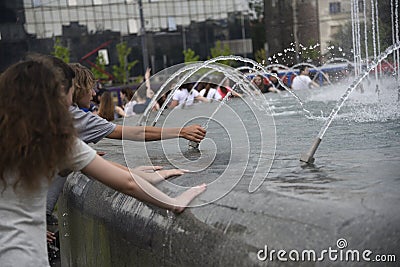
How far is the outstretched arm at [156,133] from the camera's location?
4.42m

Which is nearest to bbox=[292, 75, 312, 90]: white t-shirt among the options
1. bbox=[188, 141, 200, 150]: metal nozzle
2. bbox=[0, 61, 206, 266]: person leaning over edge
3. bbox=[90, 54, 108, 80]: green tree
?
bbox=[188, 141, 200, 150]: metal nozzle

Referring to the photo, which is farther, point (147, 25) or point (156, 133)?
point (147, 25)

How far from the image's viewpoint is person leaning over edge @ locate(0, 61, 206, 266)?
2.67 metres

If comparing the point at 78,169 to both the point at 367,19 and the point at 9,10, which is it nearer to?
the point at 367,19

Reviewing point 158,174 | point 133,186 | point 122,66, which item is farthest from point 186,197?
point 122,66

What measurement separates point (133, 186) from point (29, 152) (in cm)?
53

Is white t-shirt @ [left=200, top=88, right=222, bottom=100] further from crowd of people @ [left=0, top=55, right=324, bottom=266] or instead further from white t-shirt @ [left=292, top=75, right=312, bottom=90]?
crowd of people @ [left=0, top=55, right=324, bottom=266]

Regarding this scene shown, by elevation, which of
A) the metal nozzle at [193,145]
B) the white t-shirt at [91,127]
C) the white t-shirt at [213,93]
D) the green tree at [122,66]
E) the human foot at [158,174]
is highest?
the white t-shirt at [91,127]

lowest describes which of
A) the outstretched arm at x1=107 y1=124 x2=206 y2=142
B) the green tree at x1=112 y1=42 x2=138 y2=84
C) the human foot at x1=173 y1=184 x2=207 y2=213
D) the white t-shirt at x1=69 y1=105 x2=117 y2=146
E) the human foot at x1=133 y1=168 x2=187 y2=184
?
the green tree at x1=112 y1=42 x2=138 y2=84

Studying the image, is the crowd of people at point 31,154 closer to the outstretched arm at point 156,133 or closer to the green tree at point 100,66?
the outstretched arm at point 156,133

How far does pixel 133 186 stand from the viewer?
306 cm

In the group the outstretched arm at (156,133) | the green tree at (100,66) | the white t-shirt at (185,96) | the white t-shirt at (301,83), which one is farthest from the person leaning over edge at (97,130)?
the green tree at (100,66)

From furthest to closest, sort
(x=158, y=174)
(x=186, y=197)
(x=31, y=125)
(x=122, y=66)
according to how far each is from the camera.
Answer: (x=122, y=66)
(x=158, y=174)
(x=186, y=197)
(x=31, y=125)

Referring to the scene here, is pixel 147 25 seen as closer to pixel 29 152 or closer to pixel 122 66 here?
pixel 122 66
